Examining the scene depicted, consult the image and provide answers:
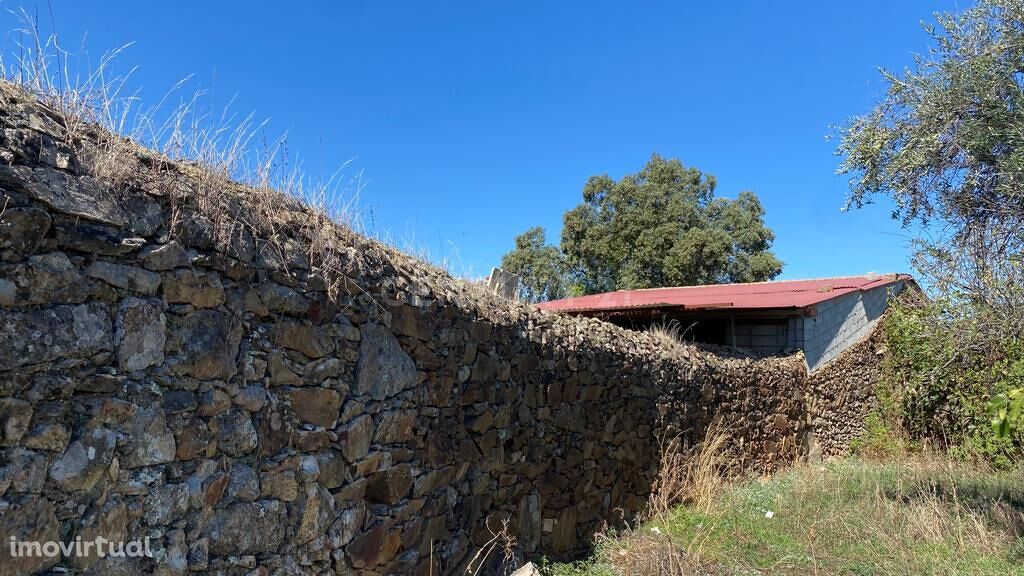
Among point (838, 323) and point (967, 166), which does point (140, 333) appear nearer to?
point (967, 166)

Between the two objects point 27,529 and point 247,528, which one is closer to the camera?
point 27,529

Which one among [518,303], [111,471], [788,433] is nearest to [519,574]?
[518,303]

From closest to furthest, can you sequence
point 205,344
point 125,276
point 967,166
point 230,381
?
point 125,276 < point 205,344 < point 230,381 < point 967,166

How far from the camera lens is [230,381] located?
2.98 meters

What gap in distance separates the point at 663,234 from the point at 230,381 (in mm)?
20034

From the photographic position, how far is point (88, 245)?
8.18 ft

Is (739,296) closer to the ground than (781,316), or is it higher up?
higher up

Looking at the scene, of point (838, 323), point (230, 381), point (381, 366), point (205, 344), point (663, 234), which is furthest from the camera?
point (663, 234)

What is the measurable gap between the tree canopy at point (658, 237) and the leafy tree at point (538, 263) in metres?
0.07

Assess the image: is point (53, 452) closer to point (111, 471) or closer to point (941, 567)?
point (111, 471)

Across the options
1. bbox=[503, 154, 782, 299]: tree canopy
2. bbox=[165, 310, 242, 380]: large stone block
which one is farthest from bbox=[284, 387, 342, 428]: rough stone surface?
bbox=[503, 154, 782, 299]: tree canopy

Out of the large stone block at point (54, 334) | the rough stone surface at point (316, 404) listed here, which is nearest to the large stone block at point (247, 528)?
the rough stone surface at point (316, 404)

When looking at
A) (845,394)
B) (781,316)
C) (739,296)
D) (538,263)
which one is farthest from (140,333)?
(538,263)

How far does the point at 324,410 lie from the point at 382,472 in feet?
2.18
